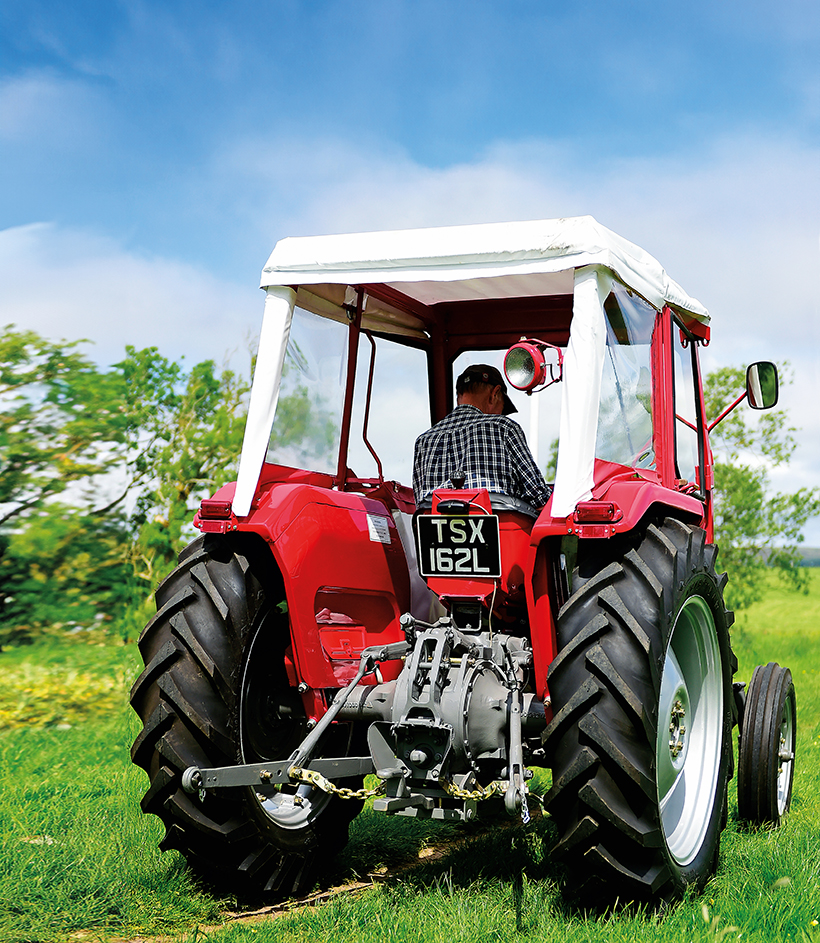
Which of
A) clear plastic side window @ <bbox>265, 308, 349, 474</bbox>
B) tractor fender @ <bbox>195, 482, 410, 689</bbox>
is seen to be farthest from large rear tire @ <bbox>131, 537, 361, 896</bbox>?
clear plastic side window @ <bbox>265, 308, 349, 474</bbox>

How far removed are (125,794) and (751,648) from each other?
1013cm

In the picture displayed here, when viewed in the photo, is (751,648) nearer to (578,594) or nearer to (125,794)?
(125,794)

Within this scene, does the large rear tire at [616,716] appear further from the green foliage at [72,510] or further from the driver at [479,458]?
the green foliage at [72,510]

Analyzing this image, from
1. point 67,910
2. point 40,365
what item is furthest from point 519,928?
point 40,365

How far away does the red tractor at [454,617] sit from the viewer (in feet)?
11.6

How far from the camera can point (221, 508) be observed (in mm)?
3990

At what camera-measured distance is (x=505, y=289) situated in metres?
4.89

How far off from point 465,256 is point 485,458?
877 millimetres

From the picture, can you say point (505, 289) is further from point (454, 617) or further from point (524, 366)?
point (454, 617)

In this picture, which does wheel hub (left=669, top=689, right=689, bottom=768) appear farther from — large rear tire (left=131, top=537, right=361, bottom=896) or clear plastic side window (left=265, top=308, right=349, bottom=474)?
clear plastic side window (left=265, top=308, right=349, bottom=474)

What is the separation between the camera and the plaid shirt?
426 cm

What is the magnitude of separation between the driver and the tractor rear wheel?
181 cm

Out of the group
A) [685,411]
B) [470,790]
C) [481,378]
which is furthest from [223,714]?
[685,411]

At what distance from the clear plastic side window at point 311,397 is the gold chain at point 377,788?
129 centimetres
